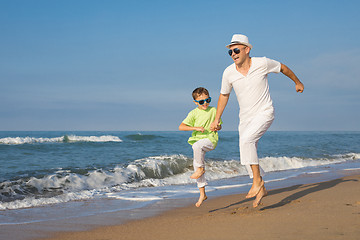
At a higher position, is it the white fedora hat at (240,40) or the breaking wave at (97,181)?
the white fedora hat at (240,40)

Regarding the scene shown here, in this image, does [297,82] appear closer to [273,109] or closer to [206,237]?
[273,109]

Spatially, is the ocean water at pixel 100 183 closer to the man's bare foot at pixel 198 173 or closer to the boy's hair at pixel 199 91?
the man's bare foot at pixel 198 173

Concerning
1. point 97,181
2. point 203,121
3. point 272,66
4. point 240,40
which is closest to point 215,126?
point 203,121

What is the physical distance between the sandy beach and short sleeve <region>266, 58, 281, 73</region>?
175 cm

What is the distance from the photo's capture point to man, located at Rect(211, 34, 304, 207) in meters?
4.76

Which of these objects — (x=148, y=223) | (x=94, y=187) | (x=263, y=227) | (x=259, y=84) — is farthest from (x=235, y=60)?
(x=94, y=187)

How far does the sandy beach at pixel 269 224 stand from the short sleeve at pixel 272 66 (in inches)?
68.8

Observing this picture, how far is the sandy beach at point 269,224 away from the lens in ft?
12.0

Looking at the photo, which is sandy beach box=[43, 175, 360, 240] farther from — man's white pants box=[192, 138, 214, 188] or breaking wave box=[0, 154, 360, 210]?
breaking wave box=[0, 154, 360, 210]

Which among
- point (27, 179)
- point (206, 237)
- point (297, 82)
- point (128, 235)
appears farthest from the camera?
point (27, 179)

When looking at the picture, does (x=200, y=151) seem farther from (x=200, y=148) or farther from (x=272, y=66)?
(x=272, y=66)

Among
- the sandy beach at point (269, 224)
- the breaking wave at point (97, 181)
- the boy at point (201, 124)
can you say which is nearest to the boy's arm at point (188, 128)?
the boy at point (201, 124)

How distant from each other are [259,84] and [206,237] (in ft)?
6.65

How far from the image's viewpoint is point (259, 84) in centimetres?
476
